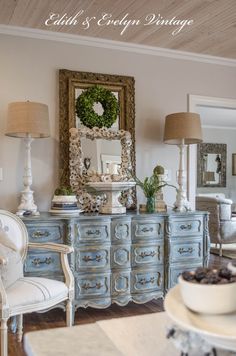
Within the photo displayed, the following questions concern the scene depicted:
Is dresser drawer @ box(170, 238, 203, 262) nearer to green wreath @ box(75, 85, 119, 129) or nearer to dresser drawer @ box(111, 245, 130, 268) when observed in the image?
dresser drawer @ box(111, 245, 130, 268)

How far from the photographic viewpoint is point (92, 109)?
12.0 feet

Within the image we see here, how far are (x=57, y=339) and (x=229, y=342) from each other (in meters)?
0.51

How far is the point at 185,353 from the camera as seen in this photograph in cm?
98

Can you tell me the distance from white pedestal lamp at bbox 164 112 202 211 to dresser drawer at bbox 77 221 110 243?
32.0 inches

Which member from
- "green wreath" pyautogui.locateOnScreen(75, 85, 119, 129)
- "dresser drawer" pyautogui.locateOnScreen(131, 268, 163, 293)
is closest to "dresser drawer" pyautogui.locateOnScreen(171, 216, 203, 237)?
"dresser drawer" pyautogui.locateOnScreen(131, 268, 163, 293)

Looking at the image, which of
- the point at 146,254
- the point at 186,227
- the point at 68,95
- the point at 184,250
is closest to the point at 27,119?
the point at 68,95

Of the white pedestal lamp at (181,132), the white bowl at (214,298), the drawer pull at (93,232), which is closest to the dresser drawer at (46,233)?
the drawer pull at (93,232)

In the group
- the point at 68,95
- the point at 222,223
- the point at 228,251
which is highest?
the point at 68,95

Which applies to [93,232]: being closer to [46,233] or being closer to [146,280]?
[46,233]

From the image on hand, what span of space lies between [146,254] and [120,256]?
0.25m

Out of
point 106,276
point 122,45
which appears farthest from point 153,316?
point 122,45

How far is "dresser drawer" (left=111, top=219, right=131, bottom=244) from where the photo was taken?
3285 millimetres

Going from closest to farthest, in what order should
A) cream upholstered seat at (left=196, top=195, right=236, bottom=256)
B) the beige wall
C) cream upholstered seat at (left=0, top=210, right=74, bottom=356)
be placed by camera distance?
1. cream upholstered seat at (left=0, top=210, right=74, bottom=356)
2. the beige wall
3. cream upholstered seat at (left=196, top=195, right=236, bottom=256)

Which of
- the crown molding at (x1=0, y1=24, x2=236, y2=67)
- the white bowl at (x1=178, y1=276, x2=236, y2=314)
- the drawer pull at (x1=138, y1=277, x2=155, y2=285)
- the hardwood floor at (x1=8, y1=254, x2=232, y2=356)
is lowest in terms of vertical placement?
the hardwood floor at (x1=8, y1=254, x2=232, y2=356)
